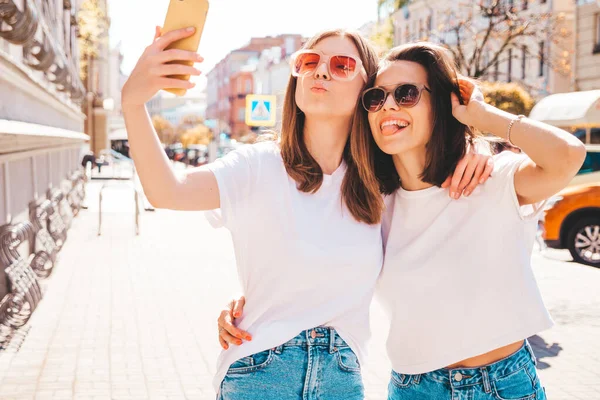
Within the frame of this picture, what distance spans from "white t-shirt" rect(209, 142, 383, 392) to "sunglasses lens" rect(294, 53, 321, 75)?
0.36 meters

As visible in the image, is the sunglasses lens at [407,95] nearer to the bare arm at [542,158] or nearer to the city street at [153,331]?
the bare arm at [542,158]

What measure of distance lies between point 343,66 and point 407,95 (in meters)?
0.24

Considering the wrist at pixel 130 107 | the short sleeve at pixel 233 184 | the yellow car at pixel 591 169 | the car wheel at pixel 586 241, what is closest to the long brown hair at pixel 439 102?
the short sleeve at pixel 233 184

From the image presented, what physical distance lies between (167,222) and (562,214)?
9053mm

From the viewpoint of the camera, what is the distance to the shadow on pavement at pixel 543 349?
6406mm

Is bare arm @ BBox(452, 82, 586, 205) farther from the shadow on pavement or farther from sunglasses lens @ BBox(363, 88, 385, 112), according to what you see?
the shadow on pavement

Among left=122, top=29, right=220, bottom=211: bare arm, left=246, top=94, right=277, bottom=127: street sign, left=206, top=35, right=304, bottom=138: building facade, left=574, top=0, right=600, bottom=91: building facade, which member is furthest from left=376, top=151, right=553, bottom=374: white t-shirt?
left=206, top=35, right=304, bottom=138: building facade

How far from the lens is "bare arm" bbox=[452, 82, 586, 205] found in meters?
2.36

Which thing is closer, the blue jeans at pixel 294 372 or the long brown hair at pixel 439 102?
the blue jeans at pixel 294 372

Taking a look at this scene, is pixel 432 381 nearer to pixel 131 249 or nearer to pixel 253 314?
pixel 253 314

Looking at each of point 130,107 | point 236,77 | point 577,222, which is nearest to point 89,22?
point 577,222

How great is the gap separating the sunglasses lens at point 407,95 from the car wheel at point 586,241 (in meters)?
10.4

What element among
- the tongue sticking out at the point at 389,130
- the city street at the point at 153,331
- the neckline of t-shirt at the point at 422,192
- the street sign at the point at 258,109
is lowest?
the city street at the point at 153,331

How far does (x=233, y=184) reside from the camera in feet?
7.90
